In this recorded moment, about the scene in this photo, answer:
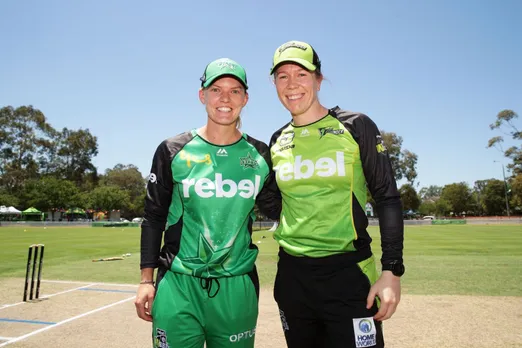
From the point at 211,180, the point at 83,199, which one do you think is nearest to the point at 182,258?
the point at 211,180

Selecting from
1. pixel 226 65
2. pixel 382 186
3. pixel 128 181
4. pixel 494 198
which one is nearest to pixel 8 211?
pixel 128 181

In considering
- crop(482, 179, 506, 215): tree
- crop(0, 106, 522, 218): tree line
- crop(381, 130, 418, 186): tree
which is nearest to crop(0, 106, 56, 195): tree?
crop(0, 106, 522, 218): tree line

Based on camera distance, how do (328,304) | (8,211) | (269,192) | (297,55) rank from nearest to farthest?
(328,304)
(297,55)
(269,192)
(8,211)

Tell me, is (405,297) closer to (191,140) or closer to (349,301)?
(349,301)

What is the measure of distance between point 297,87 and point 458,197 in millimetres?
119830

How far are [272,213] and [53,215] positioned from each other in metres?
87.8

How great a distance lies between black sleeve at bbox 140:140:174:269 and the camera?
9.30ft

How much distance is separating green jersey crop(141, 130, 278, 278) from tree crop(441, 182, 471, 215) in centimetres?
11970

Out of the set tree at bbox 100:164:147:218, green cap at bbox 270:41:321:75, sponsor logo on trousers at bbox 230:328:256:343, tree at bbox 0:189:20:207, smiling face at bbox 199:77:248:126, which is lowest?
sponsor logo on trousers at bbox 230:328:256:343

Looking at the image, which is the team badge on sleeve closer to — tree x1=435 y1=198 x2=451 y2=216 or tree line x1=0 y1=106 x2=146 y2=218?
tree line x1=0 y1=106 x2=146 y2=218

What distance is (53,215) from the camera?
257 ft

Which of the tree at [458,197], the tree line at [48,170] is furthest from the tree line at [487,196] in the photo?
the tree line at [48,170]

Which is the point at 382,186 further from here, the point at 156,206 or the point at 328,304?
the point at 156,206

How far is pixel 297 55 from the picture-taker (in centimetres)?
285
